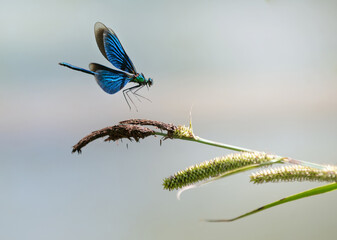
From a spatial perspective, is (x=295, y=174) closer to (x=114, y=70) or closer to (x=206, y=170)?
(x=206, y=170)

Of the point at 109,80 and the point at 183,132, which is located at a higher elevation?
the point at 109,80

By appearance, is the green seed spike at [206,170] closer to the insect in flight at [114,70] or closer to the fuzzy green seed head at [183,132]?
the fuzzy green seed head at [183,132]

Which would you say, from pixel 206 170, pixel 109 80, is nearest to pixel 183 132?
pixel 206 170

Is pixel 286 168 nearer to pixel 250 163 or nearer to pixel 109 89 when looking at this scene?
pixel 250 163

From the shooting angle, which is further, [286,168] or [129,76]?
[129,76]

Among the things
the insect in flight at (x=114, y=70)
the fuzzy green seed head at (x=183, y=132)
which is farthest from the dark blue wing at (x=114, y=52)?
the fuzzy green seed head at (x=183, y=132)

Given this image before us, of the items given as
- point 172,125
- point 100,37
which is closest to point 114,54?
point 100,37
